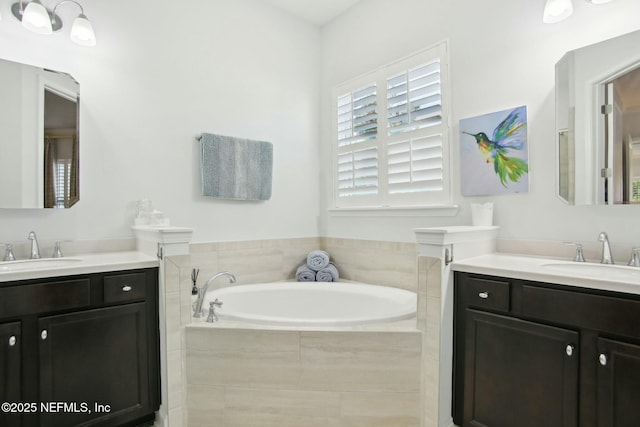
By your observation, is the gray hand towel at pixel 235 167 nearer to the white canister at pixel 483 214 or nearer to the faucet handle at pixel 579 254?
the white canister at pixel 483 214

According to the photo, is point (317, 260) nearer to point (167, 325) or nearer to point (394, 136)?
point (394, 136)

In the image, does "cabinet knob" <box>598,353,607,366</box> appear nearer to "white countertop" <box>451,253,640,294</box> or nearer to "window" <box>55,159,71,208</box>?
"white countertop" <box>451,253,640,294</box>

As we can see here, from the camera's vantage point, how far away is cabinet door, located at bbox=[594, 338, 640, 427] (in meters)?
1.32

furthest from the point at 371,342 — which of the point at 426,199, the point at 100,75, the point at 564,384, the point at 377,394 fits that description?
the point at 100,75

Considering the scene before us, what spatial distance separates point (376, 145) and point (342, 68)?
0.91 meters

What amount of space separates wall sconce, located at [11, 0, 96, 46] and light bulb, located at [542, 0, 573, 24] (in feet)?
8.93

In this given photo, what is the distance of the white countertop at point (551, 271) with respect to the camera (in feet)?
4.52

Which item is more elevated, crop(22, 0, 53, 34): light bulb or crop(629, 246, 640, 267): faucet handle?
crop(22, 0, 53, 34): light bulb

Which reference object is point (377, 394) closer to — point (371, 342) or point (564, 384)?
point (371, 342)

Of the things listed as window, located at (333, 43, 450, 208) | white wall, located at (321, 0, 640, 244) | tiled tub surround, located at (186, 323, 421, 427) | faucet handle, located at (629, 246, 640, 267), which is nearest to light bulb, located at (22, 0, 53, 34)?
tiled tub surround, located at (186, 323, 421, 427)

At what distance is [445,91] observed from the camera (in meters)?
2.57

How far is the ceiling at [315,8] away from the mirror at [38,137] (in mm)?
1911

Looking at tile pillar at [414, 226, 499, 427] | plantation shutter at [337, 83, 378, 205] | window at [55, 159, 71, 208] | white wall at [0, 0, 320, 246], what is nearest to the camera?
tile pillar at [414, 226, 499, 427]

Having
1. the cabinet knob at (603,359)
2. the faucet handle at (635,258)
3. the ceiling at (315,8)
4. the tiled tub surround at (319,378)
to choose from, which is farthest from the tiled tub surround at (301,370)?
the ceiling at (315,8)
